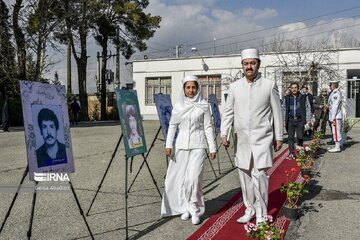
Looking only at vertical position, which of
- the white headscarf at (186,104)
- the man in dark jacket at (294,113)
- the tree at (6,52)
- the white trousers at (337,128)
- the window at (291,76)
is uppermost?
the tree at (6,52)

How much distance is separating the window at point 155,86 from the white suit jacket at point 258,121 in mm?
28347

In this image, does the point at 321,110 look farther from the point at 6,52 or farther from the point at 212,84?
the point at 6,52

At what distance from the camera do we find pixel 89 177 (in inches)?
324

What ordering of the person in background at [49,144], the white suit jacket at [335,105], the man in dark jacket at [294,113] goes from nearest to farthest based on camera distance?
the person in background at [49,144] < the man in dark jacket at [294,113] < the white suit jacket at [335,105]

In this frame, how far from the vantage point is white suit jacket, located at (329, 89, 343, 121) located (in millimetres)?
10945

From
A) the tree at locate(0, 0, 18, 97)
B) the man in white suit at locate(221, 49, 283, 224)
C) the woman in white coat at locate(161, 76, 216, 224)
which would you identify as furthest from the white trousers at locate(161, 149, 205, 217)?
the tree at locate(0, 0, 18, 97)

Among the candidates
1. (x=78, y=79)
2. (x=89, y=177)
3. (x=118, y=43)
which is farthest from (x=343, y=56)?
(x=89, y=177)

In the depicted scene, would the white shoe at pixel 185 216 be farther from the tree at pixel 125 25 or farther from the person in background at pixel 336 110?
the tree at pixel 125 25

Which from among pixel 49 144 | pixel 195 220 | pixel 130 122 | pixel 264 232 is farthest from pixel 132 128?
pixel 264 232

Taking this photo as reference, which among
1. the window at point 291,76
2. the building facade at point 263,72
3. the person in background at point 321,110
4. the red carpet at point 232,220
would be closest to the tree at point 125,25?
the building facade at point 263,72

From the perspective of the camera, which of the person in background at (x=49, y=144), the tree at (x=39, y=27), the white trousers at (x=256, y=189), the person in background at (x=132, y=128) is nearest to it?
the person in background at (x=49, y=144)

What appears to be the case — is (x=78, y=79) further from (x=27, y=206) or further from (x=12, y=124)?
(x=27, y=206)

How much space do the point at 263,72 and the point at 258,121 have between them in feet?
79.9

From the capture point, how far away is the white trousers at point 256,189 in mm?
4731
